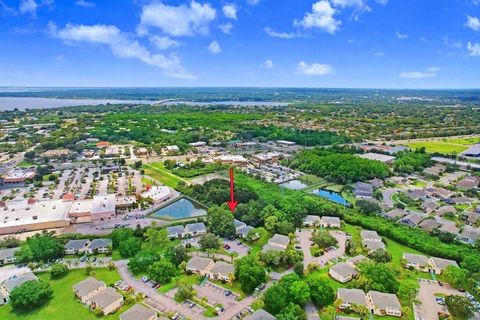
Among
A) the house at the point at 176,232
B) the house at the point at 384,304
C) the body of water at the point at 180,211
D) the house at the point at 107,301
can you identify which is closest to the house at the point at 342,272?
the house at the point at 384,304

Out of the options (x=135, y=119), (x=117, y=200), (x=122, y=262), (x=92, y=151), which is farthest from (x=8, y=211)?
(x=135, y=119)

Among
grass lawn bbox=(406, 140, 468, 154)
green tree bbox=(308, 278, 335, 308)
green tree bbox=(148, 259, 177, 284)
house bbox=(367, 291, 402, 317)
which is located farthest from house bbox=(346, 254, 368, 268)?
grass lawn bbox=(406, 140, 468, 154)

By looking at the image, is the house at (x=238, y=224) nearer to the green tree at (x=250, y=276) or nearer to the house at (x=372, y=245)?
the green tree at (x=250, y=276)

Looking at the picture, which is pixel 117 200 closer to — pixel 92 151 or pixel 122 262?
pixel 122 262

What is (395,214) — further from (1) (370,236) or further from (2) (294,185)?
(2) (294,185)

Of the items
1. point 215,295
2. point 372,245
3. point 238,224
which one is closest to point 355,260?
point 372,245

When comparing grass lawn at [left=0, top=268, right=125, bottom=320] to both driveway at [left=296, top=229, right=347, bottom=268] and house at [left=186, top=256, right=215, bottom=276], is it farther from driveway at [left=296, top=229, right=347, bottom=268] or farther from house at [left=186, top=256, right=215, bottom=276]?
driveway at [left=296, top=229, right=347, bottom=268]
